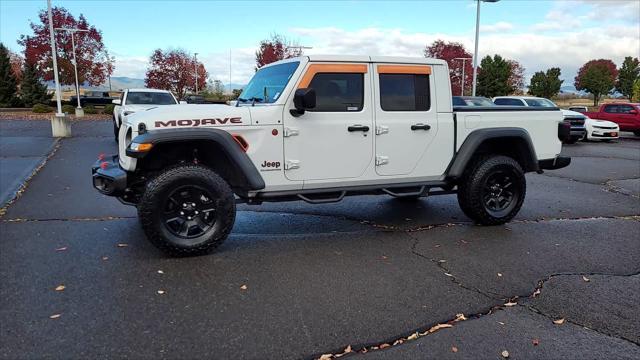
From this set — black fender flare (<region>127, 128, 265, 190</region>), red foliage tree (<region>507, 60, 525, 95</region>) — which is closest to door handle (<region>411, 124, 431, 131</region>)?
black fender flare (<region>127, 128, 265, 190</region>)

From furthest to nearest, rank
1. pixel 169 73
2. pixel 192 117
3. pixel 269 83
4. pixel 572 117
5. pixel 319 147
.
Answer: pixel 169 73
pixel 572 117
pixel 269 83
pixel 319 147
pixel 192 117

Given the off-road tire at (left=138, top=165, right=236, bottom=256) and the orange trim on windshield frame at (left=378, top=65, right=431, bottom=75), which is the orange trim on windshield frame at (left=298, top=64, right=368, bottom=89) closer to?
the orange trim on windshield frame at (left=378, top=65, right=431, bottom=75)

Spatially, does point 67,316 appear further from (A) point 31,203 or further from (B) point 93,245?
(A) point 31,203

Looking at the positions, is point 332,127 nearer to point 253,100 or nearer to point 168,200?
point 253,100

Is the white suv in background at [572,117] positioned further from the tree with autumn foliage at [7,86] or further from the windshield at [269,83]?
the tree with autumn foliage at [7,86]

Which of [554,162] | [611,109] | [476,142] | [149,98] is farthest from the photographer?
[611,109]

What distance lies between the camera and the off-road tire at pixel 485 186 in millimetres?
5927

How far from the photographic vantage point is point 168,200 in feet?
15.3

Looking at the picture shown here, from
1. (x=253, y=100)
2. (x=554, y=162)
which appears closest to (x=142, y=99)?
(x=253, y=100)

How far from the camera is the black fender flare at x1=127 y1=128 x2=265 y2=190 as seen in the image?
175 inches

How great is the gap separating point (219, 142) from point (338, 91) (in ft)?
4.74

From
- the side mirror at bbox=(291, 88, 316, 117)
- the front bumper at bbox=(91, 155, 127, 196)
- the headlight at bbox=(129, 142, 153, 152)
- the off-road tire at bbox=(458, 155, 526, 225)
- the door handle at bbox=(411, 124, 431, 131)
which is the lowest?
the off-road tire at bbox=(458, 155, 526, 225)

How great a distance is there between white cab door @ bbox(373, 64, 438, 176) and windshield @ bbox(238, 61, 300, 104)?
0.99 metres

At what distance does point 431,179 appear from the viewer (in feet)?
19.0
